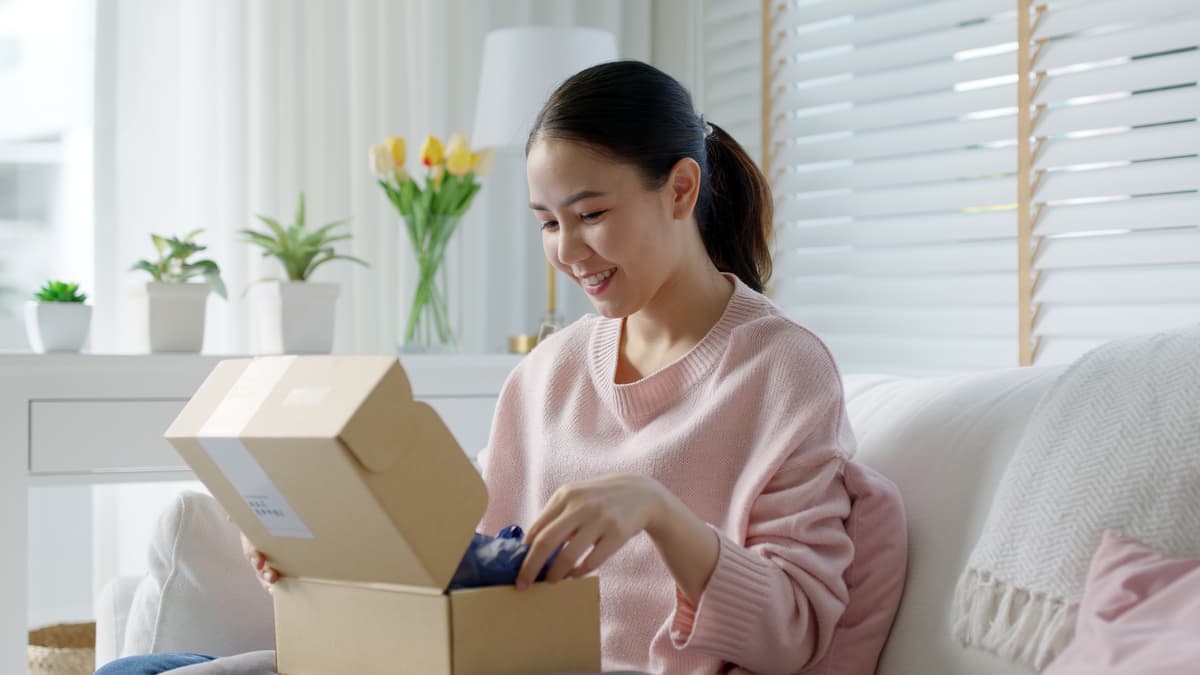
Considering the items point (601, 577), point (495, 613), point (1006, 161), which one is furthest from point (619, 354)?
point (1006, 161)

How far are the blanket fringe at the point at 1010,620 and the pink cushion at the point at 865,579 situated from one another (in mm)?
99

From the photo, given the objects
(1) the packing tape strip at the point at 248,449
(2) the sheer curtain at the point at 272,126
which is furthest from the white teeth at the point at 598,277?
(2) the sheer curtain at the point at 272,126

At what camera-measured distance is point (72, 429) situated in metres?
2.04

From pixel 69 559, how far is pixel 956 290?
176cm

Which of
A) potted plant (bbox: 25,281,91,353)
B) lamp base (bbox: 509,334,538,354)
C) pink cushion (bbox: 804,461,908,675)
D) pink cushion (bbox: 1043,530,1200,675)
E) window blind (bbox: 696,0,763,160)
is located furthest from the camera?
window blind (bbox: 696,0,763,160)

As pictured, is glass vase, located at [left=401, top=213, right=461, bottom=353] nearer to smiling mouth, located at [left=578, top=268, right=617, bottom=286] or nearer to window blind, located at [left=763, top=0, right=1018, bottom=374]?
window blind, located at [left=763, top=0, right=1018, bottom=374]

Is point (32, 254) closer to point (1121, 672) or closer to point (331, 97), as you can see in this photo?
point (331, 97)

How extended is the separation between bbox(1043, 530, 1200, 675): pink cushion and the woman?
247 millimetres

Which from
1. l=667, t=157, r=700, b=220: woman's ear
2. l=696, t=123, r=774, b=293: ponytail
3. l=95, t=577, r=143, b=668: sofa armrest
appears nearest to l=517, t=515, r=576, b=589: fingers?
l=667, t=157, r=700, b=220: woman's ear

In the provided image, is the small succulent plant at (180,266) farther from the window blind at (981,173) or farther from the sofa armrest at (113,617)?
the window blind at (981,173)

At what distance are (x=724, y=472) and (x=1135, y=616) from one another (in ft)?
1.37

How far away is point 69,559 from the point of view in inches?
104

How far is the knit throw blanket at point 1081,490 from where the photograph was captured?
1031 millimetres

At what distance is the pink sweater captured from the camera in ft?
3.83
